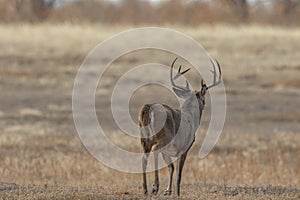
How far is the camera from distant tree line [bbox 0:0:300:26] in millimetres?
54500

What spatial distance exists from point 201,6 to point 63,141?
4597cm

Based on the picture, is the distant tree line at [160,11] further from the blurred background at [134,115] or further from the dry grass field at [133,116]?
the dry grass field at [133,116]

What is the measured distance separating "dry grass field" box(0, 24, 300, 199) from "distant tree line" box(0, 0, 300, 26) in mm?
11825

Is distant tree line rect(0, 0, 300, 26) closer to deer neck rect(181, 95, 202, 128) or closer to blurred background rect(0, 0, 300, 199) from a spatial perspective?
blurred background rect(0, 0, 300, 199)

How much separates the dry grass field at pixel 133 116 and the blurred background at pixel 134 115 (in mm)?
27

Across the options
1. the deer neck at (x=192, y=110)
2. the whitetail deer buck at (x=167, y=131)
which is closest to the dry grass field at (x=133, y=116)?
the whitetail deer buck at (x=167, y=131)

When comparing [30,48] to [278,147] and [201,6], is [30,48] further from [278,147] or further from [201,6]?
[201,6]

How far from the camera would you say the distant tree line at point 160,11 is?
179 feet

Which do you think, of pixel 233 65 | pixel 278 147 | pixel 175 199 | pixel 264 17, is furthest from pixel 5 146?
pixel 264 17

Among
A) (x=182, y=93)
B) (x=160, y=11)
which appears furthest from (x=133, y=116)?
(x=160, y=11)

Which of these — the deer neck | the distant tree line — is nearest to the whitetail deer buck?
the deer neck

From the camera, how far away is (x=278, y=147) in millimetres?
17859

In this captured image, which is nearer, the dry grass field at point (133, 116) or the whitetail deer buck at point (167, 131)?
the whitetail deer buck at point (167, 131)

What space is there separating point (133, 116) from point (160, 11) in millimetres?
50215
